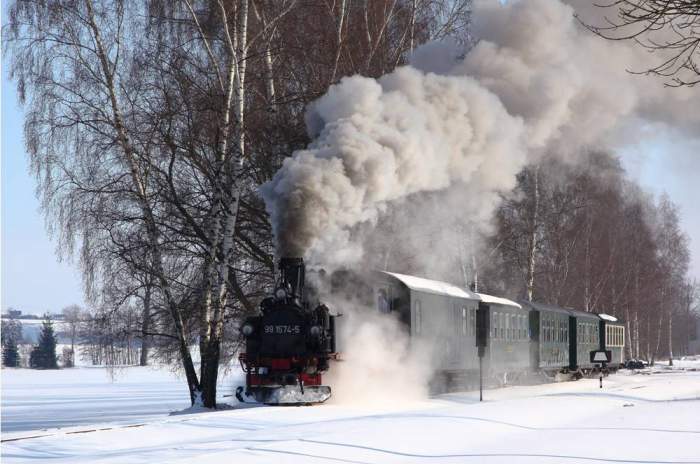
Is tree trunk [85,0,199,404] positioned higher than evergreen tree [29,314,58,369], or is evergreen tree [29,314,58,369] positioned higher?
tree trunk [85,0,199,404]

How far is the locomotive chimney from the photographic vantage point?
1538 centimetres

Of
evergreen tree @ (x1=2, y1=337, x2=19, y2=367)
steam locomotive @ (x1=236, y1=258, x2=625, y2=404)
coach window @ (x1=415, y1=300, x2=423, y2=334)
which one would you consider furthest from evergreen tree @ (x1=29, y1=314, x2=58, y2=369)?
coach window @ (x1=415, y1=300, x2=423, y2=334)

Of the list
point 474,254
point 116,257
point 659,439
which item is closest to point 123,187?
point 116,257

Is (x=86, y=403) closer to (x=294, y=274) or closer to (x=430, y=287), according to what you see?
(x=430, y=287)

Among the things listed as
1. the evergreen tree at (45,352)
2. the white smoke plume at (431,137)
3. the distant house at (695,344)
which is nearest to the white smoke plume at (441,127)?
the white smoke plume at (431,137)

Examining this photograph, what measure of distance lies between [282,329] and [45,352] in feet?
226

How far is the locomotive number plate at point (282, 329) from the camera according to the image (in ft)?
50.4

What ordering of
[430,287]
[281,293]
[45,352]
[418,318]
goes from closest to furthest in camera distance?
[281,293] < [418,318] < [430,287] < [45,352]

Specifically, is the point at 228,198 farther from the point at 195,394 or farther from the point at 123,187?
the point at 195,394

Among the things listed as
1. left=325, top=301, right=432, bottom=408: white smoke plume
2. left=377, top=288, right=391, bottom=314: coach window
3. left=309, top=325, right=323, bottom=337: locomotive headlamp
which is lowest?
left=325, top=301, right=432, bottom=408: white smoke plume

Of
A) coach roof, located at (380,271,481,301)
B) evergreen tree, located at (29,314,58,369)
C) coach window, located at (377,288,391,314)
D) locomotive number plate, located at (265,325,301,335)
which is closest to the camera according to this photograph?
locomotive number plate, located at (265,325,301,335)

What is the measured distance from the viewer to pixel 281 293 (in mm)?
15242

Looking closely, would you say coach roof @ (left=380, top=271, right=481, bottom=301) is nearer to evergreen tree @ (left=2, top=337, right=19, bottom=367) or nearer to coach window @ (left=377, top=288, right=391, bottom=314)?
coach window @ (left=377, top=288, right=391, bottom=314)

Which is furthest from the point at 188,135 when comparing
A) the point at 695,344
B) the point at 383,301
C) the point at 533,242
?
the point at 695,344
